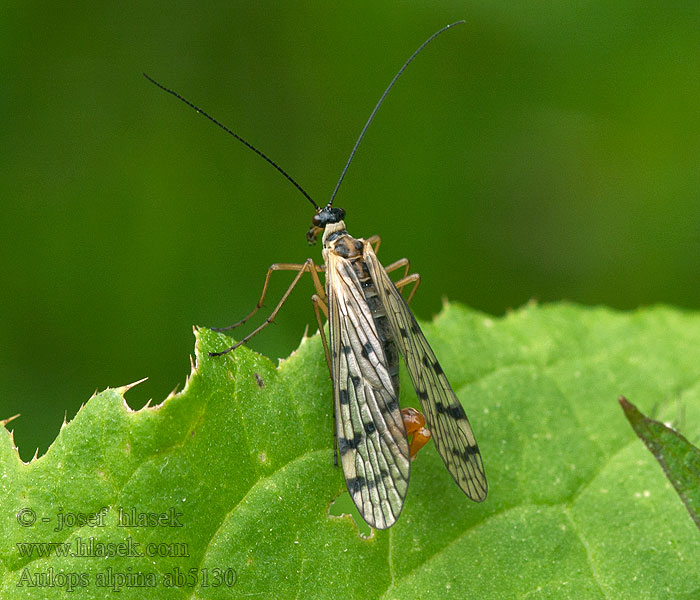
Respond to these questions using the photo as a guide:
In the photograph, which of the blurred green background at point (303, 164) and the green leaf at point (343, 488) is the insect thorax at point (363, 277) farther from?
the blurred green background at point (303, 164)

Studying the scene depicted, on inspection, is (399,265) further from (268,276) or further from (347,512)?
(347,512)

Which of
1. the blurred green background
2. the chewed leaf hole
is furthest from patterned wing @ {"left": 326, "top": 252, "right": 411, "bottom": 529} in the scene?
the blurred green background

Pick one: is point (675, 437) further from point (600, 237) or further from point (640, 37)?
point (640, 37)

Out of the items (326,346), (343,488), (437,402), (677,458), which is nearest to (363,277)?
(326,346)

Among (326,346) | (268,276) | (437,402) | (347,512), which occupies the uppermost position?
(268,276)

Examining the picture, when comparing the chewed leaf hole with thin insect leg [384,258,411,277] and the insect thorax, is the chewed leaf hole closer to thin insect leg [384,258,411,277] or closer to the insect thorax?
the insect thorax

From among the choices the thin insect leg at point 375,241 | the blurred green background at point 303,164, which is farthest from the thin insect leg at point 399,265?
the blurred green background at point 303,164

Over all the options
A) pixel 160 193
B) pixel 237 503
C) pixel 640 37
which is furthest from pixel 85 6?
pixel 640 37

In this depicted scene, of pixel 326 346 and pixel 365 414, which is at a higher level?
pixel 326 346
